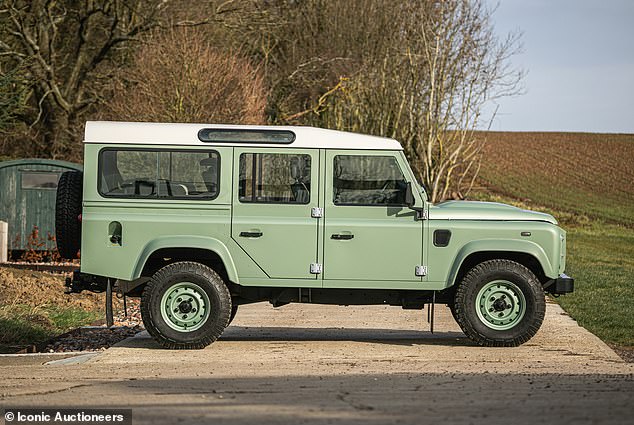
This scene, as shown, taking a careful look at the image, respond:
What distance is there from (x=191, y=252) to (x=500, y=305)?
3211 millimetres

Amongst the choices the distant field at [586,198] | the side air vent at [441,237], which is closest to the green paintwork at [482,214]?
the side air vent at [441,237]

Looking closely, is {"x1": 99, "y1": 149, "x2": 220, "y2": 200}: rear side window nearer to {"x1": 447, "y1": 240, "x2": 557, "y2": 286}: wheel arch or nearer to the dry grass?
{"x1": 447, "y1": 240, "x2": 557, "y2": 286}: wheel arch

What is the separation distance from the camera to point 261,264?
33.3ft

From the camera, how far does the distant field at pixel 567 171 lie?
42531mm

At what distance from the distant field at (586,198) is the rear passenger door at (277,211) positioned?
417 centimetres

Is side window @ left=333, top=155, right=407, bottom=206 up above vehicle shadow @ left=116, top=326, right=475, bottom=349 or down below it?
above

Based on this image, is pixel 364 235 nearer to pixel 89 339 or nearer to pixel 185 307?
pixel 185 307

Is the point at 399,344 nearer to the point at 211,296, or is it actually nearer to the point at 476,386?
the point at 211,296

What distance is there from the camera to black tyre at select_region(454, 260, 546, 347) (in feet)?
33.2

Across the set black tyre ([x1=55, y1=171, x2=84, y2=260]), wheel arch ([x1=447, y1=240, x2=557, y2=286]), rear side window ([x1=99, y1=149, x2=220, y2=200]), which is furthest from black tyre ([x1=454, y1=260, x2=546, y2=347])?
black tyre ([x1=55, y1=171, x2=84, y2=260])

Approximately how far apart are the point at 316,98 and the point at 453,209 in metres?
21.9

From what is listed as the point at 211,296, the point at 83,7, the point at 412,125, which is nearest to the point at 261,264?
the point at 211,296

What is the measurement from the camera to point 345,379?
26.7 feet

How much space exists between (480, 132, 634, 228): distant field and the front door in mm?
29855
